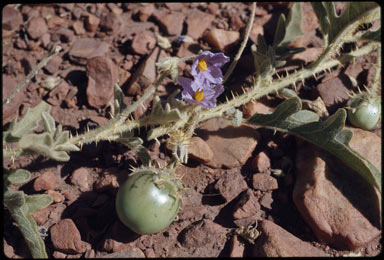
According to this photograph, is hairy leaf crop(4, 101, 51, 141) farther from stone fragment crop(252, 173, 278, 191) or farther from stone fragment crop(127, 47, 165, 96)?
stone fragment crop(252, 173, 278, 191)

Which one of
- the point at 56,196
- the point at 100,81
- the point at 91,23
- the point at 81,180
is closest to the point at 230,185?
the point at 81,180

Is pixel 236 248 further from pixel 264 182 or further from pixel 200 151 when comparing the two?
pixel 200 151

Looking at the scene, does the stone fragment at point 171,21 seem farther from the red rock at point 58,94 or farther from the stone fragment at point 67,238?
the stone fragment at point 67,238

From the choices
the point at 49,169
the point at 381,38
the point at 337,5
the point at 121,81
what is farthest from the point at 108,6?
the point at 381,38

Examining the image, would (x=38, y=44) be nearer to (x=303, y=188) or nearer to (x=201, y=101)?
(x=201, y=101)

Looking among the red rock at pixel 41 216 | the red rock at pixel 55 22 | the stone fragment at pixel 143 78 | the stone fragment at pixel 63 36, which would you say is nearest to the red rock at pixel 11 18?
the red rock at pixel 55 22
